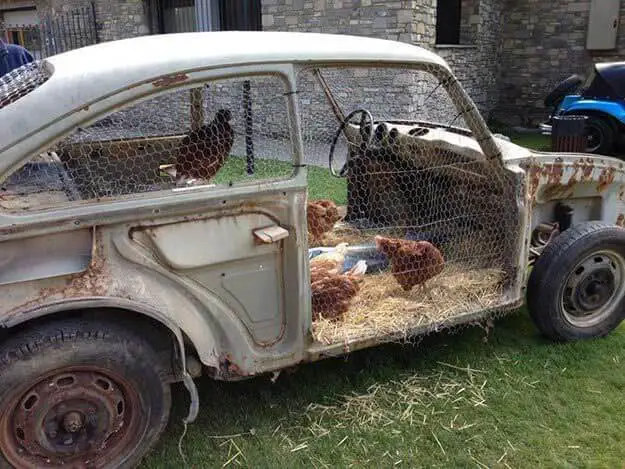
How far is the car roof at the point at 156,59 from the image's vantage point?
89.0 inches

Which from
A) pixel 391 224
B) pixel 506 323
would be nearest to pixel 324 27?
pixel 391 224

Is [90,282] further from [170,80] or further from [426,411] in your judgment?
[426,411]

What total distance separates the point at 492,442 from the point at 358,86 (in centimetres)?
786

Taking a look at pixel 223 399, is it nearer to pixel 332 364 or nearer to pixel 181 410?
pixel 181 410

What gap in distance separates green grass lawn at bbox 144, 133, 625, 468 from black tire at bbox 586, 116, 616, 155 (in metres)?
6.86

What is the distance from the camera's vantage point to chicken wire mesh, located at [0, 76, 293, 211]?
2.42 meters

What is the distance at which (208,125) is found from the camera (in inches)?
123

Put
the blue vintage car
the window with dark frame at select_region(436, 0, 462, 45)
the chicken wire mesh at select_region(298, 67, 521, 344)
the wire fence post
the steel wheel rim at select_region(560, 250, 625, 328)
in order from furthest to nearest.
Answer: the window with dark frame at select_region(436, 0, 462, 45) → the blue vintage car → the steel wheel rim at select_region(560, 250, 625, 328) → the chicken wire mesh at select_region(298, 67, 521, 344) → the wire fence post

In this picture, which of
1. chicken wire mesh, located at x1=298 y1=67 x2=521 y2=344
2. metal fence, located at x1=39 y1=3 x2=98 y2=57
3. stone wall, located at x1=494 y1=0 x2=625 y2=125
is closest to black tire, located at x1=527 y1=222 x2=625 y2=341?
chicken wire mesh, located at x1=298 y1=67 x2=521 y2=344

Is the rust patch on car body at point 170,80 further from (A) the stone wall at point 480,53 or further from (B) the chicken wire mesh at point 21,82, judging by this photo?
(A) the stone wall at point 480,53

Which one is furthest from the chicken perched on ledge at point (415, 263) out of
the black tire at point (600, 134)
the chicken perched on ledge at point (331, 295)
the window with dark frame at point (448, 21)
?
the window with dark frame at point (448, 21)

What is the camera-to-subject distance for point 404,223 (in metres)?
4.23

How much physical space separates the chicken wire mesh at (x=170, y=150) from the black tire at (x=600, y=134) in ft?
26.9

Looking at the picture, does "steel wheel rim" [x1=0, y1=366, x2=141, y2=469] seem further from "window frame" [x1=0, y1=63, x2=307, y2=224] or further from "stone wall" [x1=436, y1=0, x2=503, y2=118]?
"stone wall" [x1=436, y1=0, x2=503, y2=118]
